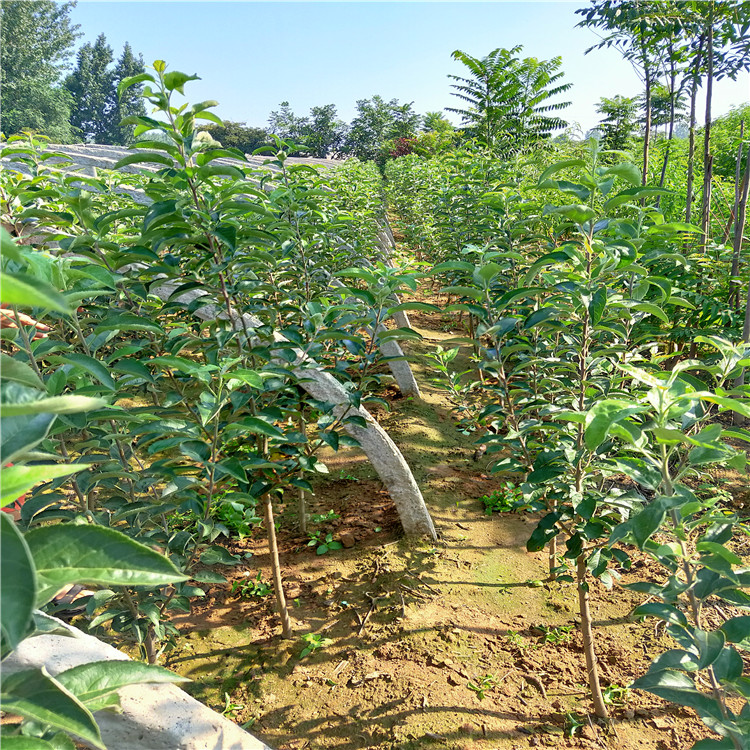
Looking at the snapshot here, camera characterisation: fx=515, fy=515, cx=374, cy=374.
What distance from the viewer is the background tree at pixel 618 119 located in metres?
16.6

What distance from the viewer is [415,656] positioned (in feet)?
7.13

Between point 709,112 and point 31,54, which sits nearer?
point 709,112

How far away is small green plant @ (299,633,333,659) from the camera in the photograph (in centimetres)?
224

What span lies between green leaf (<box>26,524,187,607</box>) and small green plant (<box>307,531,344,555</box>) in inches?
94.6

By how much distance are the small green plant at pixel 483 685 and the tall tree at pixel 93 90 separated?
5840cm

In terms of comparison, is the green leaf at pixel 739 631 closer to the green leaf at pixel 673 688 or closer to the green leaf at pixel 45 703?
the green leaf at pixel 673 688

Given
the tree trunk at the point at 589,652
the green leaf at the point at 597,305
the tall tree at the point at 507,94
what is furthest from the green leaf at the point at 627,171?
the tall tree at the point at 507,94

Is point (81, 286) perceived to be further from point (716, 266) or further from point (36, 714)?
point (716, 266)

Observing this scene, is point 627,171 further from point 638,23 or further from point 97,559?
point 638,23

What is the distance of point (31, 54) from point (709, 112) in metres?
44.1

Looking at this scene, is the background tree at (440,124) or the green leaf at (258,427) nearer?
the green leaf at (258,427)

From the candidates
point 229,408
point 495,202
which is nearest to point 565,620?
point 229,408

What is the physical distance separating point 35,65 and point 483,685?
1815 inches

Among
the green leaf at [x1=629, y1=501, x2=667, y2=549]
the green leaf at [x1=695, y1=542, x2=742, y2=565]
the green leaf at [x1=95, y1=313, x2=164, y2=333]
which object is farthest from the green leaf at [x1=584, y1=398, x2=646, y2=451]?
the green leaf at [x1=95, y1=313, x2=164, y2=333]
